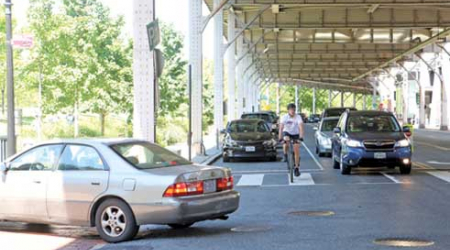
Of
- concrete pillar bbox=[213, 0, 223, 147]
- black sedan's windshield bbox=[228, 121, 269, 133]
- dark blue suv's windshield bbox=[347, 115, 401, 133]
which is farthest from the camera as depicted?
concrete pillar bbox=[213, 0, 223, 147]

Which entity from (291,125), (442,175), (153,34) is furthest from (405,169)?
(153,34)

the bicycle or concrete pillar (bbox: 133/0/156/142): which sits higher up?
concrete pillar (bbox: 133/0/156/142)

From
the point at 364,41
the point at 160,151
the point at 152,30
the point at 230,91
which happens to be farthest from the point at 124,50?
the point at 160,151

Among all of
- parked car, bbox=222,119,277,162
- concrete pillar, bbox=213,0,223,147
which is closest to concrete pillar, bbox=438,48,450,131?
concrete pillar, bbox=213,0,223,147

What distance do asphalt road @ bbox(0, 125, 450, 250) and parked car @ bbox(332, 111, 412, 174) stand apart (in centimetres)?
42

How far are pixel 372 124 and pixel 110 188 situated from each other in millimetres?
10697

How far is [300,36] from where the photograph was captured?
48.2m

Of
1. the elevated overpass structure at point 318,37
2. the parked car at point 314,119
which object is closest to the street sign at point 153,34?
the elevated overpass structure at point 318,37

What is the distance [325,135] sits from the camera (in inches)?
987

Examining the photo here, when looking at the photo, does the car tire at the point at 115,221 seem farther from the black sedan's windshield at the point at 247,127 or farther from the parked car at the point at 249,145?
the black sedan's windshield at the point at 247,127

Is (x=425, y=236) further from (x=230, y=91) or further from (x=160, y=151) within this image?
(x=230, y=91)

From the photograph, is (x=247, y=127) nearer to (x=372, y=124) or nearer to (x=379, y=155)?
(x=372, y=124)

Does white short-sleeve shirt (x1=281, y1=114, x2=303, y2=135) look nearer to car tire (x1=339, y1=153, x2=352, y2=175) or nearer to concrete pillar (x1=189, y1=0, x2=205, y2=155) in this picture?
car tire (x1=339, y1=153, x2=352, y2=175)

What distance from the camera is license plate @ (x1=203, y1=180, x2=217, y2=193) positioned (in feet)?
29.3
